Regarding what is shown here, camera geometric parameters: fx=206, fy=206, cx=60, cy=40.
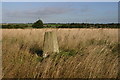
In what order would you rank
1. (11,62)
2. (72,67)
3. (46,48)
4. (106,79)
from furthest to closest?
1. (46,48)
2. (11,62)
3. (72,67)
4. (106,79)

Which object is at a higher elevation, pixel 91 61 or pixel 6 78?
pixel 91 61

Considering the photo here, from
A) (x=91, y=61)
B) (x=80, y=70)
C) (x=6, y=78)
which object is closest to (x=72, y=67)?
(x=80, y=70)

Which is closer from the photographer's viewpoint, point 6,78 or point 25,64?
point 6,78

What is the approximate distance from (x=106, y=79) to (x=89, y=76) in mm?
277

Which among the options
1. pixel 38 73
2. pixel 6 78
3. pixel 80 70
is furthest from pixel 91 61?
pixel 6 78

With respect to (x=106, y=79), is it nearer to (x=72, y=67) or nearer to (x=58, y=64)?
(x=72, y=67)

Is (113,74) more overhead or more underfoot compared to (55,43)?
more underfoot

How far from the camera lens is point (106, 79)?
334cm

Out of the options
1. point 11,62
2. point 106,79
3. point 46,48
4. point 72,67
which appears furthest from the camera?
point 46,48

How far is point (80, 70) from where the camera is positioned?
3496mm

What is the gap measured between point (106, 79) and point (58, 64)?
87 centimetres

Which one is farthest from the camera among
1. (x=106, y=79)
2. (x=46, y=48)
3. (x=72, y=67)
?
(x=46, y=48)

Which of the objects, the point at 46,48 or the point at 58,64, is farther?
the point at 46,48

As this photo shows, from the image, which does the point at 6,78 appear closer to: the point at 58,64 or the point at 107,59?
the point at 58,64
